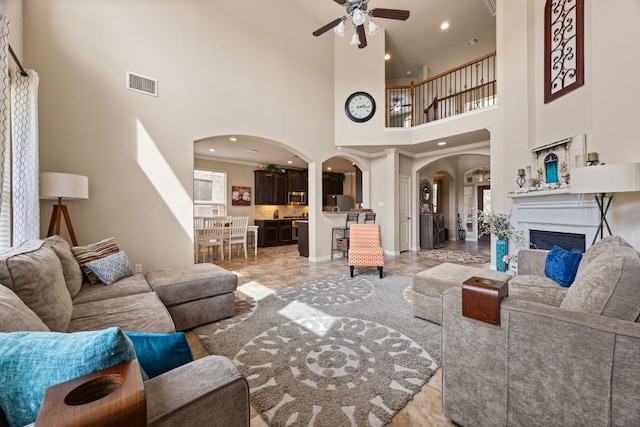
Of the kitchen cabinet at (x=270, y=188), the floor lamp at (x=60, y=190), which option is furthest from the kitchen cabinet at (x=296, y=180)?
the floor lamp at (x=60, y=190)

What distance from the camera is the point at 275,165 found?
8.52 metres

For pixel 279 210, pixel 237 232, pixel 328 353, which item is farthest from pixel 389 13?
pixel 279 210

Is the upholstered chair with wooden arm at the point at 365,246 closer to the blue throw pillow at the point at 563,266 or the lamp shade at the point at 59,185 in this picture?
the blue throw pillow at the point at 563,266

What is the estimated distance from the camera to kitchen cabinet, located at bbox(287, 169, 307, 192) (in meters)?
8.78

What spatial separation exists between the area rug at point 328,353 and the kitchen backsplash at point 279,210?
216 inches

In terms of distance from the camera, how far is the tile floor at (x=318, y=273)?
1.38 m

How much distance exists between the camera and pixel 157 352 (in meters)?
0.90

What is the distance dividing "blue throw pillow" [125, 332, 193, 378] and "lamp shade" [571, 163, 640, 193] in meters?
2.89

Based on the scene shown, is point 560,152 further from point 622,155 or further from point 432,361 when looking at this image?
point 432,361

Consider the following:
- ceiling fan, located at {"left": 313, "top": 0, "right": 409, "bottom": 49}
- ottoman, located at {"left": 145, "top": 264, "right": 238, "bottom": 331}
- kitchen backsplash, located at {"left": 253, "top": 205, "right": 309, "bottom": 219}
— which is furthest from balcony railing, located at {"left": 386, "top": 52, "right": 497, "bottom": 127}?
ottoman, located at {"left": 145, "top": 264, "right": 238, "bottom": 331}

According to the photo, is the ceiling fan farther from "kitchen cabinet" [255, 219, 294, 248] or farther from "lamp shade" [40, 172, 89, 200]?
"kitchen cabinet" [255, 219, 294, 248]

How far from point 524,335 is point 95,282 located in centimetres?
305

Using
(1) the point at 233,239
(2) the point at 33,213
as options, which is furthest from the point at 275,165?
(2) the point at 33,213

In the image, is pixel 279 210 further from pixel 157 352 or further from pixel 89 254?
pixel 157 352
